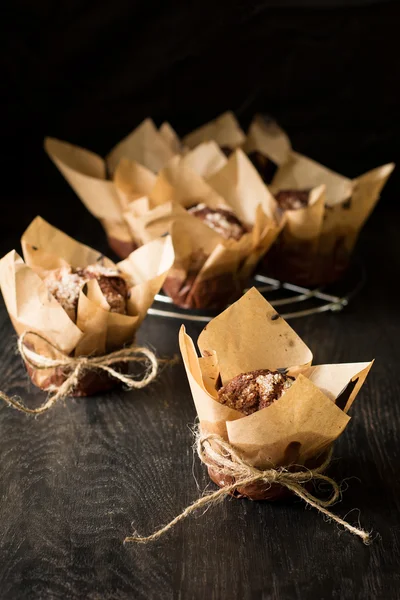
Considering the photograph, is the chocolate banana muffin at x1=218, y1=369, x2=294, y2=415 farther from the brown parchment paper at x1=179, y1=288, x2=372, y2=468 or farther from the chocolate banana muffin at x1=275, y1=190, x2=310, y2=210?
the chocolate banana muffin at x1=275, y1=190, x2=310, y2=210

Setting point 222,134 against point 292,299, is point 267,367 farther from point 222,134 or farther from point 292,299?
point 222,134

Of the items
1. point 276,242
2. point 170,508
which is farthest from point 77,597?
point 276,242

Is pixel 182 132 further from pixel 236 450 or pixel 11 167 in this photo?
pixel 236 450

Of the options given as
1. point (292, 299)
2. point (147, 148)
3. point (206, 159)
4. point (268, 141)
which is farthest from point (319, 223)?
point (147, 148)

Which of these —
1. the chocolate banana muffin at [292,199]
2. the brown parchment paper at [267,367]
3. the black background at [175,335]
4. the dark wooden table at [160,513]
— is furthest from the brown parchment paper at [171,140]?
the brown parchment paper at [267,367]

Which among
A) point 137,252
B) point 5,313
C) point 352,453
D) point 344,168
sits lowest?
point 344,168

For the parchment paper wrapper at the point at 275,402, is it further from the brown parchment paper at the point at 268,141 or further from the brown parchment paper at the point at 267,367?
the brown parchment paper at the point at 268,141
